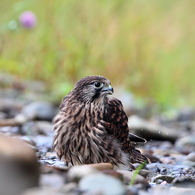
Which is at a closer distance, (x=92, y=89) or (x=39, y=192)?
(x=39, y=192)

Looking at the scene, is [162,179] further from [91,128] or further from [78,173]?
[78,173]

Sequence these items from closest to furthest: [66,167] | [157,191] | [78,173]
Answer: [78,173]
[157,191]
[66,167]

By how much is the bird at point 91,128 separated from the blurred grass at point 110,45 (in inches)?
137

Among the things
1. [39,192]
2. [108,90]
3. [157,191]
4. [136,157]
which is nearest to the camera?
[39,192]

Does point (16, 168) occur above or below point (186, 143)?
below

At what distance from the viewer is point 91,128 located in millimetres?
3568

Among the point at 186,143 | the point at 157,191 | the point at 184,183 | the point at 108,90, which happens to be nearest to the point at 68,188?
the point at 157,191

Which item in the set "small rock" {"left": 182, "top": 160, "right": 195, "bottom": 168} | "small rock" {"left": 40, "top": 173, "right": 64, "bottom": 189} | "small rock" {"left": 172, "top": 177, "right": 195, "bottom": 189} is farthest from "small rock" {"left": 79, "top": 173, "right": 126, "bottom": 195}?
"small rock" {"left": 182, "top": 160, "right": 195, "bottom": 168}

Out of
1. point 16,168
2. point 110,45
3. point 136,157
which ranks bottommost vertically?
point 16,168

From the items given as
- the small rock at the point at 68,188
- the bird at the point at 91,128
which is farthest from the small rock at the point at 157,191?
the bird at the point at 91,128

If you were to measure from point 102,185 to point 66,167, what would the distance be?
605 millimetres

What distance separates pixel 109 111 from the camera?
3807 millimetres

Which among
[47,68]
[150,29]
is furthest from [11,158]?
[150,29]

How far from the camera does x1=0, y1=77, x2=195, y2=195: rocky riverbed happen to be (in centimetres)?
228
